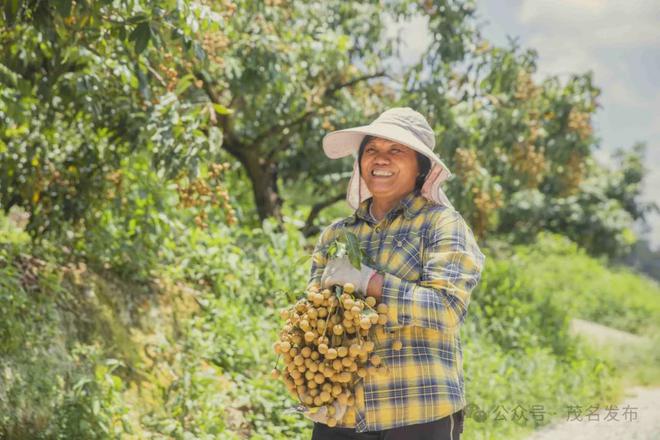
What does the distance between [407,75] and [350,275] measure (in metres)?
4.02

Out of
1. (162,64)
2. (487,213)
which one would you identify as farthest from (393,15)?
(162,64)

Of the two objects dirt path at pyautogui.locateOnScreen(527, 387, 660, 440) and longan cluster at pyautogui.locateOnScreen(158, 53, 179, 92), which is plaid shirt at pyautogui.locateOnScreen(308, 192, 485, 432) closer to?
longan cluster at pyautogui.locateOnScreen(158, 53, 179, 92)

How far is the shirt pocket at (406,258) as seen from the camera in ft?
6.53

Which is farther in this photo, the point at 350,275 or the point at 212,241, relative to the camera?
the point at 212,241

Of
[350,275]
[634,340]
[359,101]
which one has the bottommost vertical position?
[634,340]

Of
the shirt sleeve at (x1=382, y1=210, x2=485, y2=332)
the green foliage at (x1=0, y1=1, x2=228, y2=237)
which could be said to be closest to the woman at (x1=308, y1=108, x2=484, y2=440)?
the shirt sleeve at (x1=382, y1=210, x2=485, y2=332)

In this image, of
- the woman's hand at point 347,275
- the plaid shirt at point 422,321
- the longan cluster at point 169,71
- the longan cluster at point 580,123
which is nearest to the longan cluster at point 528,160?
the longan cluster at point 580,123

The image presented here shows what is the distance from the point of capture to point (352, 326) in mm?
1872

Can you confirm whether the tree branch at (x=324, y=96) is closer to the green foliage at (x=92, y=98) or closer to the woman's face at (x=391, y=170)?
the green foliage at (x=92, y=98)

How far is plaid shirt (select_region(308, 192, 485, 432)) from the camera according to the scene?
1.88 meters

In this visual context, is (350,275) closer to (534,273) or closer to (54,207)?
(54,207)

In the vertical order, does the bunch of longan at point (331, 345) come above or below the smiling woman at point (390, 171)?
below

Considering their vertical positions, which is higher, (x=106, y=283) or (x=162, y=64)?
(x=162, y=64)

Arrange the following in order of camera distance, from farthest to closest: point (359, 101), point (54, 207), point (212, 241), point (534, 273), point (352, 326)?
point (534, 273) → point (359, 101) → point (212, 241) → point (54, 207) → point (352, 326)
